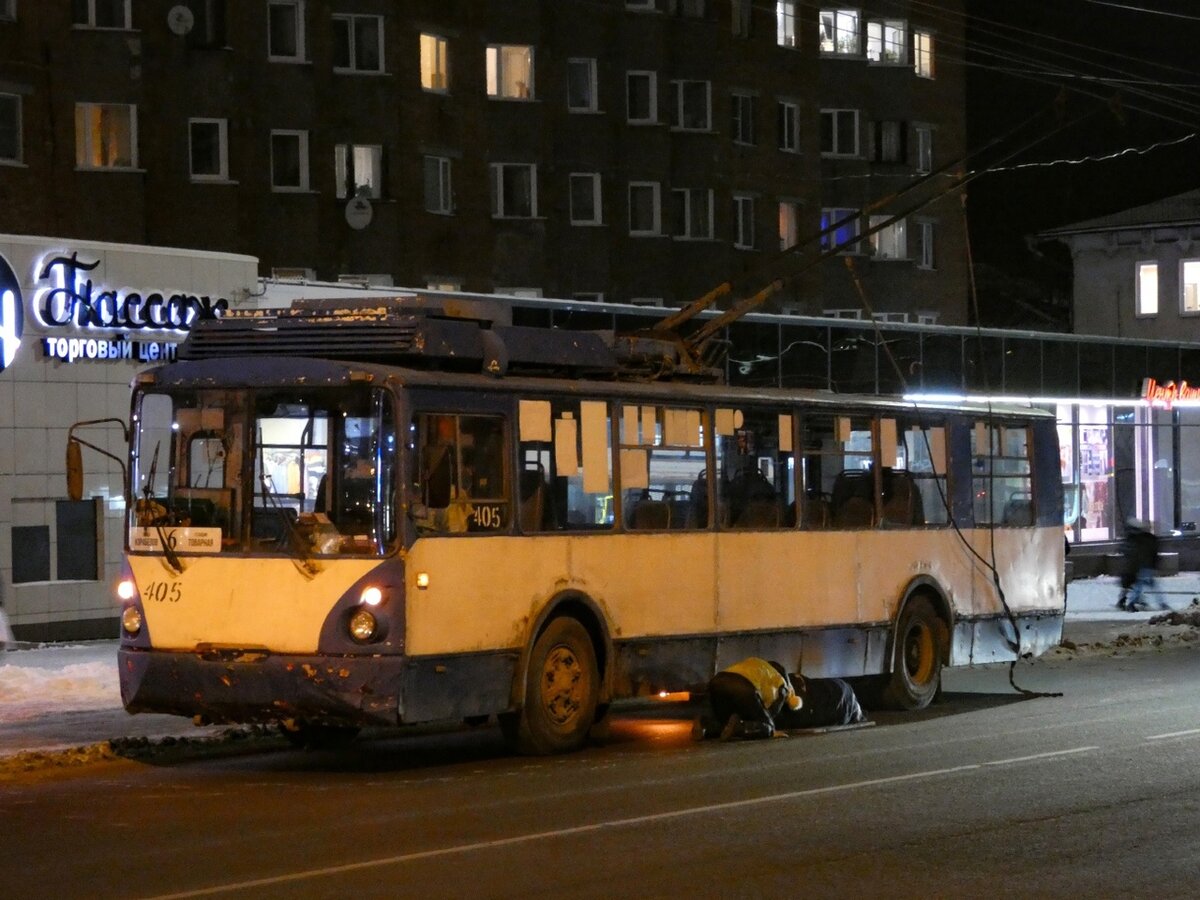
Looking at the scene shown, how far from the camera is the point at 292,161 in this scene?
4428cm

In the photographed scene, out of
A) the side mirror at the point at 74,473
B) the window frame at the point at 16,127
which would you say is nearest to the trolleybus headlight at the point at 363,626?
the side mirror at the point at 74,473

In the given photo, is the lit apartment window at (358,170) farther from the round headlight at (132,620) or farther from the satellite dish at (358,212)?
the round headlight at (132,620)

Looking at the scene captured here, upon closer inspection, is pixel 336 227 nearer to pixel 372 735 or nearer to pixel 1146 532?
pixel 1146 532

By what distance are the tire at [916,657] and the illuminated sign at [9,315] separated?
11037 millimetres

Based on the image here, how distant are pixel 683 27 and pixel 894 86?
8.63 metres

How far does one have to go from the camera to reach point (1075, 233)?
59219 millimetres

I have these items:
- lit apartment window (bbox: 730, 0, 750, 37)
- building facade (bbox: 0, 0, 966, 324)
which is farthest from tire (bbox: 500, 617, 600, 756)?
lit apartment window (bbox: 730, 0, 750, 37)

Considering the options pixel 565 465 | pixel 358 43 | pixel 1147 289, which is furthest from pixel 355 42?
pixel 565 465

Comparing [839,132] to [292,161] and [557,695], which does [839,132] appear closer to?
[292,161]

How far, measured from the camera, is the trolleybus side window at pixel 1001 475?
19.4m

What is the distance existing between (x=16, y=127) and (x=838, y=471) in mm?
27297

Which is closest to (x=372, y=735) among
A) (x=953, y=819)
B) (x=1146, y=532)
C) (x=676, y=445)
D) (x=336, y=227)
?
(x=676, y=445)

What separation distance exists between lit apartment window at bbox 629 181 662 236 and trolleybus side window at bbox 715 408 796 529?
115ft

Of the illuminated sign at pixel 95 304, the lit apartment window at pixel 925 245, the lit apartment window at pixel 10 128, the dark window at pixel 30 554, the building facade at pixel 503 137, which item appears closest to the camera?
the illuminated sign at pixel 95 304
